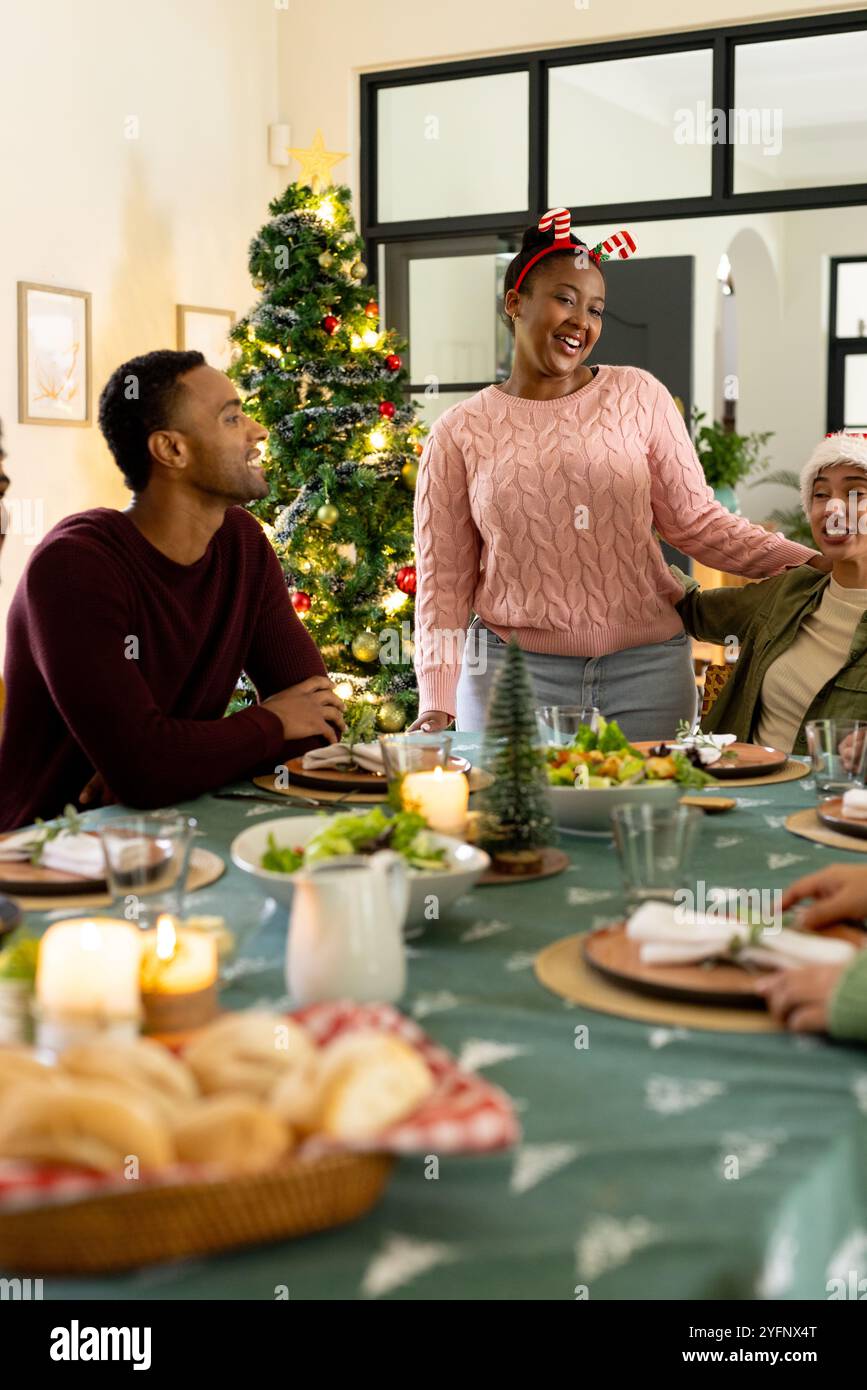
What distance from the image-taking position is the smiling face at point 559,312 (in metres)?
2.68

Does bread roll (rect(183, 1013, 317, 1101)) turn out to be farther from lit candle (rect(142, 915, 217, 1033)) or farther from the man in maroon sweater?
the man in maroon sweater

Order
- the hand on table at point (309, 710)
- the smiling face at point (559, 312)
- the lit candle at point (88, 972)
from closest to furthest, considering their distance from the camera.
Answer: the lit candle at point (88, 972) → the hand on table at point (309, 710) → the smiling face at point (559, 312)

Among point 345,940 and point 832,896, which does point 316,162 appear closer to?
point 832,896

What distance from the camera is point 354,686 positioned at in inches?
203

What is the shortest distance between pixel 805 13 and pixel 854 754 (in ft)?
13.4

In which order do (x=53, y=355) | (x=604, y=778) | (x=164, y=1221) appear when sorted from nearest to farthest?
(x=164, y=1221) < (x=604, y=778) < (x=53, y=355)

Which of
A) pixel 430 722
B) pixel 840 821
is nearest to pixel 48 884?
pixel 840 821

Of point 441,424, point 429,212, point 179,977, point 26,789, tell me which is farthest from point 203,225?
point 179,977

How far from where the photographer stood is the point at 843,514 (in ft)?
8.66

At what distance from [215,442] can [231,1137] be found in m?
1.73

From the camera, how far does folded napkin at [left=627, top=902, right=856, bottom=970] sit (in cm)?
112

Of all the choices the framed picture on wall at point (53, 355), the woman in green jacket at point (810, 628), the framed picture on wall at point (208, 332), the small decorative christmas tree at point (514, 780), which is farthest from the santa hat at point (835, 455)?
the framed picture on wall at point (208, 332)

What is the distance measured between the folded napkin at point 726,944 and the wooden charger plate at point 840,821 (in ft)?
1.73

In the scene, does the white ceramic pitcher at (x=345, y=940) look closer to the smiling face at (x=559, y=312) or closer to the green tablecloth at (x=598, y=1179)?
the green tablecloth at (x=598, y=1179)
